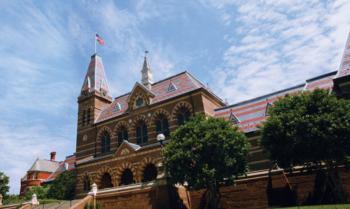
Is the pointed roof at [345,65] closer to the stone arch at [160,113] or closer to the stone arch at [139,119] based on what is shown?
the stone arch at [160,113]

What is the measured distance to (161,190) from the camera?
71.4 ft

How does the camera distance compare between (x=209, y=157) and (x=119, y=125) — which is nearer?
(x=209, y=157)

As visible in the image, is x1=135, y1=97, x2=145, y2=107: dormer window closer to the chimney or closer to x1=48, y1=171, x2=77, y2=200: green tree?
x1=48, y1=171, x2=77, y2=200: green tree

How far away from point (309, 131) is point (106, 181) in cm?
2437

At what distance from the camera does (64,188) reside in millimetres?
36062

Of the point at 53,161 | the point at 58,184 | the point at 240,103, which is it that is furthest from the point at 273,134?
the point at 53,161

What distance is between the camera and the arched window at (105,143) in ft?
122

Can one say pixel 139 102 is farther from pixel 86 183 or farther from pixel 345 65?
pixel 345 65

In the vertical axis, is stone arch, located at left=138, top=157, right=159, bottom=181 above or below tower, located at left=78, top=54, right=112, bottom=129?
below

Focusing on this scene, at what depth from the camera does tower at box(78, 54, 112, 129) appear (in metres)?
40.8

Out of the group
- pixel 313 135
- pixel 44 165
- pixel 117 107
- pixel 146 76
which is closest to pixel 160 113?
pixel 146 76

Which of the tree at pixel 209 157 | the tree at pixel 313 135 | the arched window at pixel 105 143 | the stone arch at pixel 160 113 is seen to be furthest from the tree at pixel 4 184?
the tree at pixel 313 135

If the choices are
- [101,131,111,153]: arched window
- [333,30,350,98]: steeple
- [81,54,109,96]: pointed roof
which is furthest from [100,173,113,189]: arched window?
[333,30,350,98]: steeple

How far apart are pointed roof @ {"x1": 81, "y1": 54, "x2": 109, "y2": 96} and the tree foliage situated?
102ft
